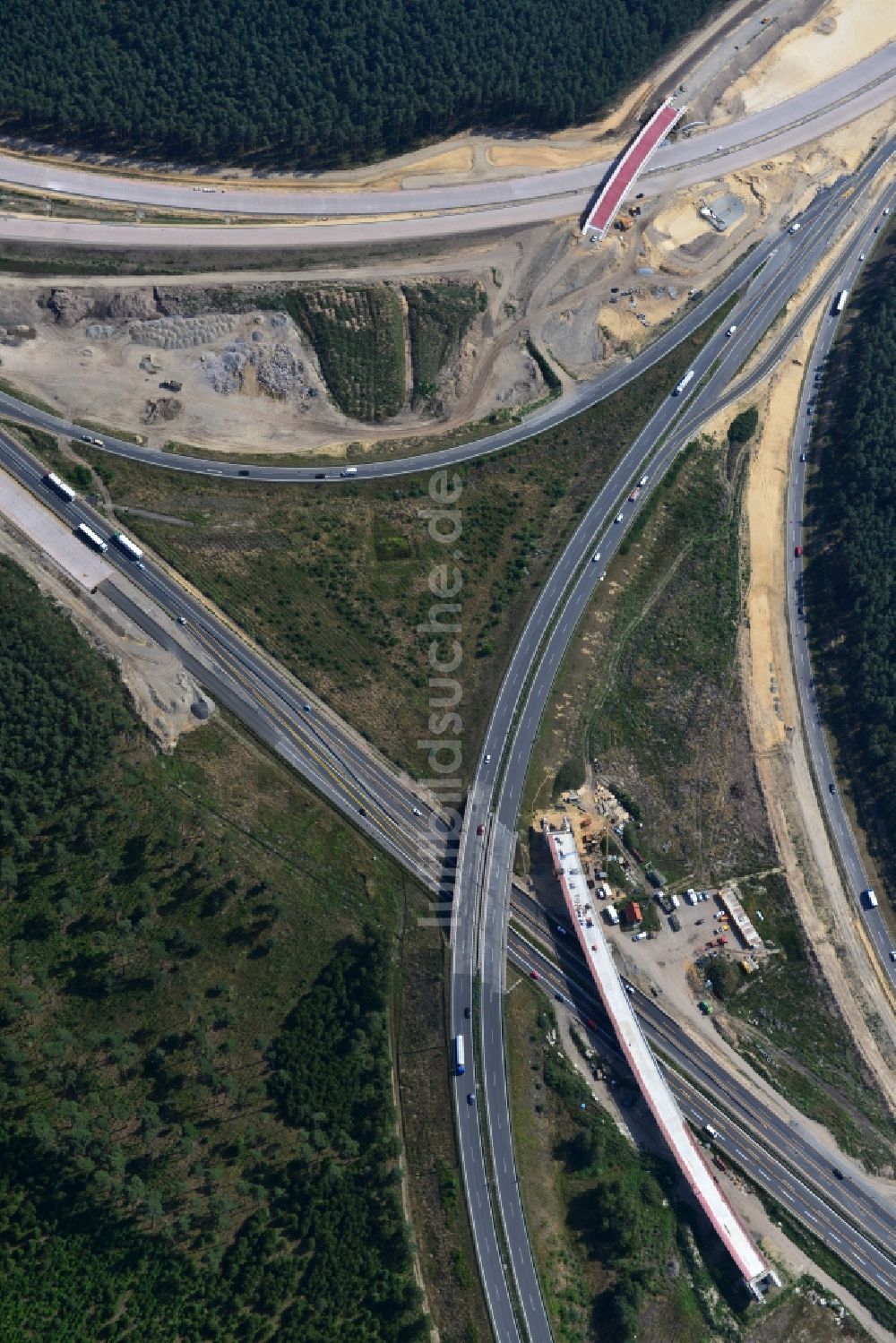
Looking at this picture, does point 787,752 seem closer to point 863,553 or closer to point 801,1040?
point 863,553

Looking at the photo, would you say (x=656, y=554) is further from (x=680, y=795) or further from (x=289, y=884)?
(x=289, y=884)

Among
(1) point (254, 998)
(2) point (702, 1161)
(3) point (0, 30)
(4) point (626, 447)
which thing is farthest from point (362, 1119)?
(3) point (0, 30)

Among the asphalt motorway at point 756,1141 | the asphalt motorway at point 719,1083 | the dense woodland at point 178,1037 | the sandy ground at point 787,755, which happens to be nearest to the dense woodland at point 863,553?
the sandy ground at point 787,755

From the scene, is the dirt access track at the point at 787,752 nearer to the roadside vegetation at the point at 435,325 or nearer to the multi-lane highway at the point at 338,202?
the multi-lane highway at the point at 338,202

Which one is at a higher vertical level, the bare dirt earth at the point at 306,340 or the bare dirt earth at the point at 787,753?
the bare dirt earth at the point at 306,340

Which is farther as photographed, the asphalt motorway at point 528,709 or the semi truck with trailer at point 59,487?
the semi truck with trailer at point 59,487
